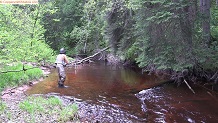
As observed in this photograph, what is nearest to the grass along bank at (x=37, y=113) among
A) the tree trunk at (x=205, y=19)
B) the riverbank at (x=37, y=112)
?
the riverbank at (x=37, y=112)

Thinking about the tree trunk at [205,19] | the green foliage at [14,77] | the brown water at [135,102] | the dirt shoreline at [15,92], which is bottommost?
the brown water at [135,102]

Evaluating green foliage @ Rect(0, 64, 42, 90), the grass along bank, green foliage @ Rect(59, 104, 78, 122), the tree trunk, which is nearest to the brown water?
green foliage @ Rect(59, 104, 78, 122)

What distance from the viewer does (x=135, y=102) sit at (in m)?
11.0

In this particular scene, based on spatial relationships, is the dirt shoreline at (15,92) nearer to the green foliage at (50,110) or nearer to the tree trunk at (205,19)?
the green foliage at (50,110)

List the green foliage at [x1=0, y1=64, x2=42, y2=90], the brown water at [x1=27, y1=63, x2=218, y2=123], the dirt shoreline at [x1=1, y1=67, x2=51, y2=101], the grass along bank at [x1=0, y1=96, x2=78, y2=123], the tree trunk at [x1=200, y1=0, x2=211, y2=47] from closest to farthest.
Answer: the grass along bank at [x1=0, y1=96, x2=78, y2=123], the brown water at [x1=27, y1=63, x2=218, y2=123], the dirt shoreline at [x1=1, y1=67, x2=51, y2=101], the green foliage at [x1=0, y1=64, x2=42, y2=90], the tree trunk at [x1=200, y1=0, x2=211, y2=47]

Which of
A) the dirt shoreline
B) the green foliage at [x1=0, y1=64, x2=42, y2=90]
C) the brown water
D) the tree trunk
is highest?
the tree trunk

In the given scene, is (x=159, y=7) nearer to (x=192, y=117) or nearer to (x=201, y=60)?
(x=201, y=60)

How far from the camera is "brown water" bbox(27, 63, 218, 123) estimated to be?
890 centimetres

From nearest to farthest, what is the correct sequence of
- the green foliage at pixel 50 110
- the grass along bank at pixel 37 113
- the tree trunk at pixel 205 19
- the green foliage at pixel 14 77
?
1. the grass along bank at pixel 37 113
2. the green foliage at pixel 50 110
3. the green foliage at pixel 14 77
4. the tree trunk at pixel 205 19

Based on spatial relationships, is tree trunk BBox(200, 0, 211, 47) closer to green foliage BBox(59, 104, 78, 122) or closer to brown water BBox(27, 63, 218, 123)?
brown water BBox(27, 63, 218, 123)

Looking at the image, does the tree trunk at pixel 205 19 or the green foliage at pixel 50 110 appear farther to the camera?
the tree trunk at pixel 205 19

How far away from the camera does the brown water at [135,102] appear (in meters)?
8.90

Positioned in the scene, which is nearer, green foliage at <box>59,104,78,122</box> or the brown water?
green foliage at <box>59,104,78,122</box>

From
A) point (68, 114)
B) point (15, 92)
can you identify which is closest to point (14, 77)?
point (15, 92)
